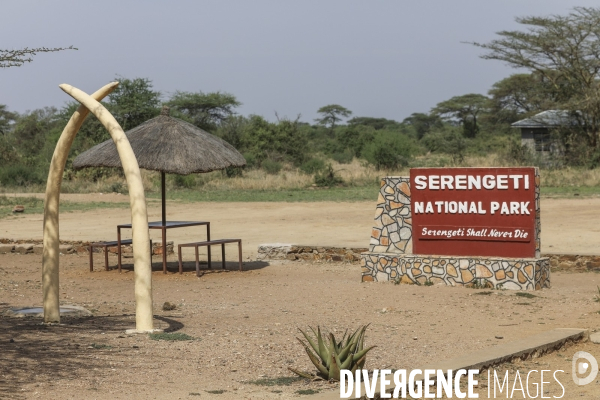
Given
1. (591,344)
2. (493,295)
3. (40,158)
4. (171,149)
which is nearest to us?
(591,344)

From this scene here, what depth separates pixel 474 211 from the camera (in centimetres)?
1287

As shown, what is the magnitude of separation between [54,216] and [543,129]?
39.8 m

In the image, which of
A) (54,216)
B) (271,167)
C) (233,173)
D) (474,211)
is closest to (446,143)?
(271,167)

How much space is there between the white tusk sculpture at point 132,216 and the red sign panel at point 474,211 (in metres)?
5.52

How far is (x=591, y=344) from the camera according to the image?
27.9 ft

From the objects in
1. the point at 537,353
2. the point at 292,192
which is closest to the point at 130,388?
the point at 537,353

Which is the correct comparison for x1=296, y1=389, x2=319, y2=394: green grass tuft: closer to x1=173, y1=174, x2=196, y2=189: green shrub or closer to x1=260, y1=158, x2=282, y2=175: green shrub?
x1=173, y1=174, x2=196, y2=189: green shrub

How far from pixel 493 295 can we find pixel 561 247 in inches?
186

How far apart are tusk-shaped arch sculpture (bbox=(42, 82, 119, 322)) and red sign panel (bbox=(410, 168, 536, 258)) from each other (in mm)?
5577

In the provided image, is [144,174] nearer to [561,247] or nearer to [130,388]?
[561,247]

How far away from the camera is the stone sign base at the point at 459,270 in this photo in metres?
12.4

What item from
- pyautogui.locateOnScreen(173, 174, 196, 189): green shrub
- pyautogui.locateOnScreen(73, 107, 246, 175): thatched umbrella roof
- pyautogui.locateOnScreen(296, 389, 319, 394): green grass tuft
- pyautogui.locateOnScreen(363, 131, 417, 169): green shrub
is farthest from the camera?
pyautogui.locateOnScreen(363, 131, 417, 169): green shrub

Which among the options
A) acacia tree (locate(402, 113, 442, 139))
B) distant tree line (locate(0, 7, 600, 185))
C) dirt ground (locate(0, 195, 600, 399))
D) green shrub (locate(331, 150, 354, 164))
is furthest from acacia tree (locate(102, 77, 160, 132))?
acacia tree (locate(402, 113, 442, 139))

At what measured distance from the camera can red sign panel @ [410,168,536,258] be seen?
12.5m
